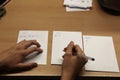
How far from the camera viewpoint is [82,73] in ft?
2.96

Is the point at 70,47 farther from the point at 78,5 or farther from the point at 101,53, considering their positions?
the point at 78,5

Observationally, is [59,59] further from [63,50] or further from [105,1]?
[105,1]

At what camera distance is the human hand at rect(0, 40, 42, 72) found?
2.95ft

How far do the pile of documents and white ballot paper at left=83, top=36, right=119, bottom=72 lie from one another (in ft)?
0.78

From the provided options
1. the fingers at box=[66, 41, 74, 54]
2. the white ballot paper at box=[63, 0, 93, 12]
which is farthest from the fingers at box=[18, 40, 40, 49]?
the white ballot paper at box=[63, 0, 93, 12]

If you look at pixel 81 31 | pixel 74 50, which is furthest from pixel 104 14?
pixel 74 50

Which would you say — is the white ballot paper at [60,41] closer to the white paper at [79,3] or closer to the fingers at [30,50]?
the fingers at [30,50]

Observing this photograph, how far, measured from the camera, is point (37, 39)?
1.04 metres

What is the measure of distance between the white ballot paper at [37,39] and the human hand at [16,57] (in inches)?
0.9

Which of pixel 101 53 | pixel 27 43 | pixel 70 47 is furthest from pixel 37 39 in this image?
pixel 101 53

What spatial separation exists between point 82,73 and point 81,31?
258 mm

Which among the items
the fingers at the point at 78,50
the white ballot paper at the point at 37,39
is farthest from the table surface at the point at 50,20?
the fingers at the point at 78,50

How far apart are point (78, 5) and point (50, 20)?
0.21 m

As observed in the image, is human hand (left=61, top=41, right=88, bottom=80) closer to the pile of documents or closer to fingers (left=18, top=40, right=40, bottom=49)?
fingers (left=18, top=40, right=40, bottom=49)
